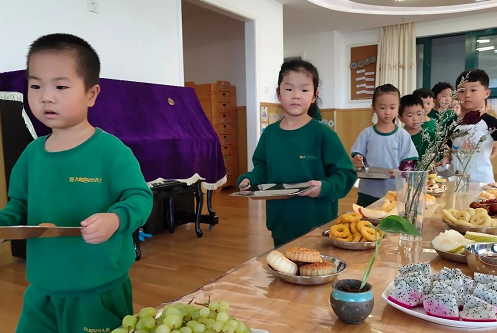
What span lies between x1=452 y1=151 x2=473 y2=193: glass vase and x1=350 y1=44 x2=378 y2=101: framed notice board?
5907mm

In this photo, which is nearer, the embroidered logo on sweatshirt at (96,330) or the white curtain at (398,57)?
the embroidered logo on sweatshirt at (96,330)

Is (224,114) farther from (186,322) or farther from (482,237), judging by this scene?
(186,322)

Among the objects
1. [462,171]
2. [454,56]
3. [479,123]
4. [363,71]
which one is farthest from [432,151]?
[454,56]

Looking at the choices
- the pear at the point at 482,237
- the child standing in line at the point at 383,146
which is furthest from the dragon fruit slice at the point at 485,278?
the child standing in line at the point at 383,146

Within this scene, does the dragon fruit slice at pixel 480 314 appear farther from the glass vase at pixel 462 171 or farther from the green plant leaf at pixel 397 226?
the glass vase at pixel 462 171

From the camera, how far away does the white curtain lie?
7188 mm

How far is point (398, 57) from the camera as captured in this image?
286 inches

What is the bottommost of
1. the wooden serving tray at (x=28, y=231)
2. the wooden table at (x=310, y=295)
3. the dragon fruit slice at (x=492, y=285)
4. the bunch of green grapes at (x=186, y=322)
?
the wooden table at (x=310, y=295)

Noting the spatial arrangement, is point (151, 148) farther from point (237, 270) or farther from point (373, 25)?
point (373, 25)

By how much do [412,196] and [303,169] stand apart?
422mm

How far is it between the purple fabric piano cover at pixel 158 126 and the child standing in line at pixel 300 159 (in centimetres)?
160

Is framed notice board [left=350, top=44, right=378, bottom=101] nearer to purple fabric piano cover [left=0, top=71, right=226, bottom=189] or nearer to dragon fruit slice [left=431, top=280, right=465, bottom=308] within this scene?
purple fabric piano cover [left=0, top=71, right=226, bottom=189]

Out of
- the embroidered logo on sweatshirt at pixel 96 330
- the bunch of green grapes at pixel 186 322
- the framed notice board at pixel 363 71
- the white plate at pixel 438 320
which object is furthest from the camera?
the framed notice board at pixel 363 71

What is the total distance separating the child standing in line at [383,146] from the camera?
7.63 ft
